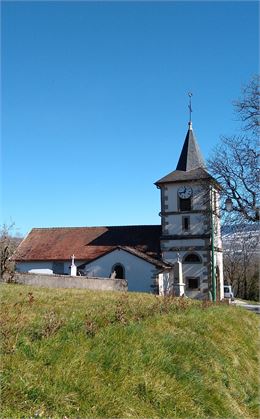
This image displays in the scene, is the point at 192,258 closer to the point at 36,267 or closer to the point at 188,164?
the point at 188,164

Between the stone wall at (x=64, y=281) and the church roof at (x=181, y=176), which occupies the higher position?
the church roof at (x=181, y=176)

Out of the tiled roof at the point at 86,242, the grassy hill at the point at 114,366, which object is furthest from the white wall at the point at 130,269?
the grassy hill at the point at 114,366

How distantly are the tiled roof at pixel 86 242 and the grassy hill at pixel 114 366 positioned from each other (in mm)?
28825

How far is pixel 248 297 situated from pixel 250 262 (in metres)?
5.34

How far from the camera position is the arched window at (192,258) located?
124 ft

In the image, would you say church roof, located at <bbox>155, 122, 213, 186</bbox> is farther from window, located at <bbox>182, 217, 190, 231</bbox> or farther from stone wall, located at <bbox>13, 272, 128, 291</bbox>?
stone wall, located at <bbox>13, 272, 128, 291</bbox>

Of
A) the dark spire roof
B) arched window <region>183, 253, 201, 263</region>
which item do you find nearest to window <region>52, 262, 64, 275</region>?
arched window <region>183, 253, 201, 263</region>

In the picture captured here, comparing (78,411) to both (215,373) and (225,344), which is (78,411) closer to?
(215,373)

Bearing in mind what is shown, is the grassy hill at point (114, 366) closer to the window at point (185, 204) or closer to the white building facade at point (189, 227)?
the white building facade at point (189, 227)

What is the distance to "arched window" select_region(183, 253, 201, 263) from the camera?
37.8 meters

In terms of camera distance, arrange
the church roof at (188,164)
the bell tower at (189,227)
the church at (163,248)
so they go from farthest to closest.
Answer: the church roof at (188,164) → the bell tower at (189,227) → the church at (163,248)

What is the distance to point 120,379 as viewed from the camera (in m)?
5.86

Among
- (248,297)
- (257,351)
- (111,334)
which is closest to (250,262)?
(248,297)

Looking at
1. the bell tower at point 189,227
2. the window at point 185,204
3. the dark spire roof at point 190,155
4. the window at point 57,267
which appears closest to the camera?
the bell tower at point 189,227
